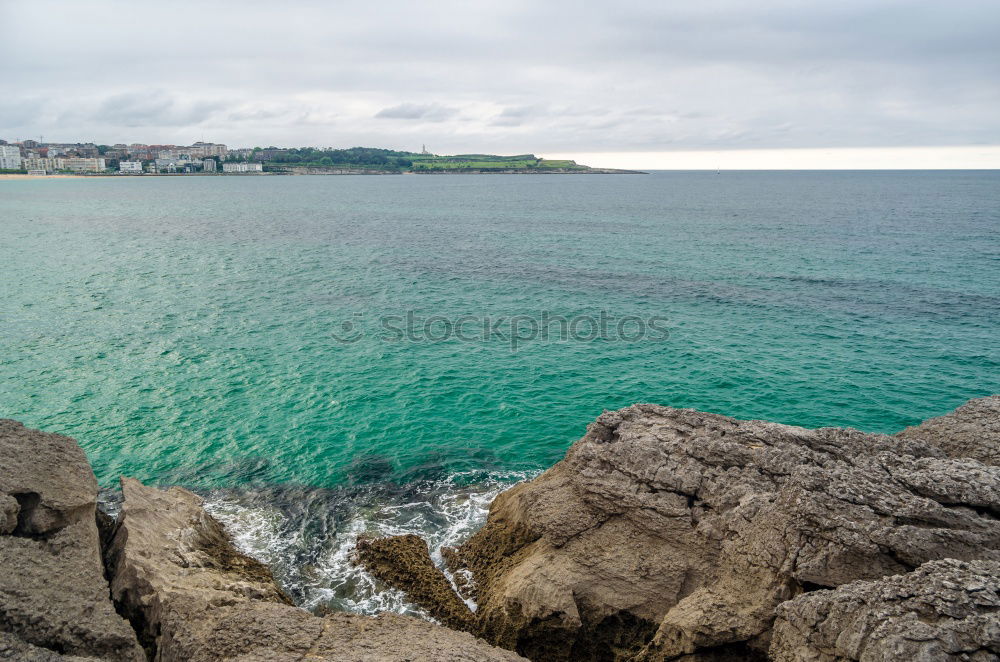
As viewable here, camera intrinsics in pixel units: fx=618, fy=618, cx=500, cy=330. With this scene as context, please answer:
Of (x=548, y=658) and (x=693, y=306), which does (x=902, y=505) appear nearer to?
(x=548, y=658)

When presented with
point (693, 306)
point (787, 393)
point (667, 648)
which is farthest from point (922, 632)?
point (693, 306)

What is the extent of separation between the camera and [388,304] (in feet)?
175

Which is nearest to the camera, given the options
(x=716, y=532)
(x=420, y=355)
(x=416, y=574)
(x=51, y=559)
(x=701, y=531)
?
(x=51, y=559)

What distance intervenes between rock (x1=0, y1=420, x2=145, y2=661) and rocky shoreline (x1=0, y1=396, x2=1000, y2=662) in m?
0.04

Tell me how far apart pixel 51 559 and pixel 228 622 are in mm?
4479

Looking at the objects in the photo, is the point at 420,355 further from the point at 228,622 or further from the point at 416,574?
the point at 228,622

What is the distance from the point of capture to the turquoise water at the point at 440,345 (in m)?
29.5

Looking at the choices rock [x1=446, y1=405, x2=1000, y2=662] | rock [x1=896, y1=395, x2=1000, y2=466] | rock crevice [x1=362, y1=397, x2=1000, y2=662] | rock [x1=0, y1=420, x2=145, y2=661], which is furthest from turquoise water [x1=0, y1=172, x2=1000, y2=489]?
rock [x1=896, y1=395, x2=1000, y2=466]

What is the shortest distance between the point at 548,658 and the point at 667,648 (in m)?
3.38

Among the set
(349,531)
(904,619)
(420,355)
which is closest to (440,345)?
(420,355)

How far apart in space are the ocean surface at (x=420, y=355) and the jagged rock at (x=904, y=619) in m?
12.0

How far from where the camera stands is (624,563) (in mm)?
17609

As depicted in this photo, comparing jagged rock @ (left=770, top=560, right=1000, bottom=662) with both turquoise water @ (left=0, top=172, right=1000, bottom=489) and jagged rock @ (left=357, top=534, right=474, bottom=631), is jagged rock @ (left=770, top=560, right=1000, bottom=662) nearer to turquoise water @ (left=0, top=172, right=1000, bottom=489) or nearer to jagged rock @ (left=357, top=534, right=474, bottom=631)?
jagged rock @ (left=357, top=534, right=474, bottom=631)

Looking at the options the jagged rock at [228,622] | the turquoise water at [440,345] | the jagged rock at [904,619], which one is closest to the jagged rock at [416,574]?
the jagged rock at [228,622]
